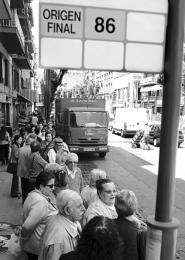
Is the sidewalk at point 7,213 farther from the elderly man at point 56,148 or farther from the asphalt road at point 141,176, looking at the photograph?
the asphalt road at point 141,176

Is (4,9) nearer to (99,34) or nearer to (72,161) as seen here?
(72,161)

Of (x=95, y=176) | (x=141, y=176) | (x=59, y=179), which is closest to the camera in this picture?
(x=59, y=179)

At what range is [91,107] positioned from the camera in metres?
16.4

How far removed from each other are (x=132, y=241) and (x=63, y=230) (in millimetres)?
593

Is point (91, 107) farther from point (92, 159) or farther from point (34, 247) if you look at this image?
point (34, 247)

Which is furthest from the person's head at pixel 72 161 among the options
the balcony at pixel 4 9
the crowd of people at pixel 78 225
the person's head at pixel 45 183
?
the balcony at pixel 4 9

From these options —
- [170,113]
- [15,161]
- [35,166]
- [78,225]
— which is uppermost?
[170,113]

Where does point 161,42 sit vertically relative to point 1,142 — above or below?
above

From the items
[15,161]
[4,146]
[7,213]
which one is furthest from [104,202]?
[4,146]

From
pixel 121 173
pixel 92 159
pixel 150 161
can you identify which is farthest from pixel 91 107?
pixel 121 173

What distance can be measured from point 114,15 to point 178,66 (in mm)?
544

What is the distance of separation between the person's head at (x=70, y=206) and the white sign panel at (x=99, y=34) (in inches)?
48.3

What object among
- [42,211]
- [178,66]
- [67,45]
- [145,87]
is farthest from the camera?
[145,87]

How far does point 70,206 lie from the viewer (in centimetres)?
275
